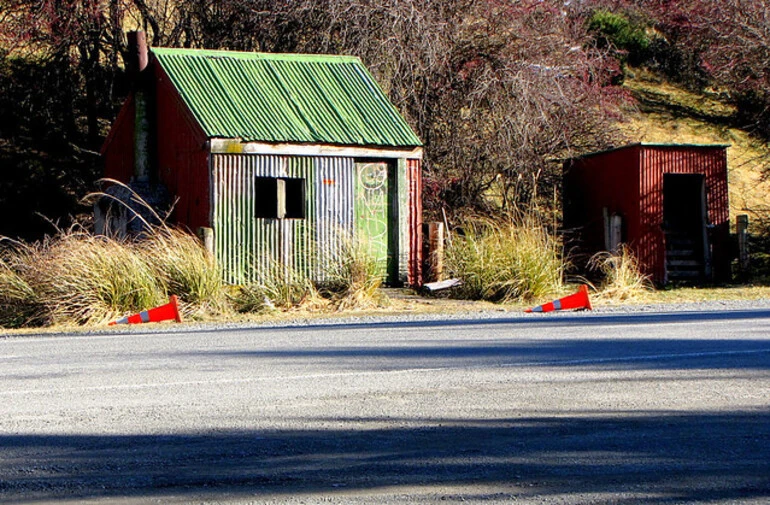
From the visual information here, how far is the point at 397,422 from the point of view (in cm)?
Answer: 644

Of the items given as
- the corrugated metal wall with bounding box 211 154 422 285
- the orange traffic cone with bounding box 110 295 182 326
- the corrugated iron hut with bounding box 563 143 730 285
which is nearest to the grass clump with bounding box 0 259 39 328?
the orange traffic cone with bounding box 110 295 182 326

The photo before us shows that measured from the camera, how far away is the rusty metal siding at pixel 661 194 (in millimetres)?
23031

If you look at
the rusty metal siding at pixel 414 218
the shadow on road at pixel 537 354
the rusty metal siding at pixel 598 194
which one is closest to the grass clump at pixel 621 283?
the rusty metal siding at pixel 598 194

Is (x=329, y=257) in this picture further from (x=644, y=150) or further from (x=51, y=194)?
(x=51, y=194)

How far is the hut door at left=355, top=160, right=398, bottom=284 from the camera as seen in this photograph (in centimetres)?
2083

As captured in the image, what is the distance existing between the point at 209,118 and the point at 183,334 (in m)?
8.08

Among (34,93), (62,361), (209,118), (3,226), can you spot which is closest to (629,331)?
(62,361)

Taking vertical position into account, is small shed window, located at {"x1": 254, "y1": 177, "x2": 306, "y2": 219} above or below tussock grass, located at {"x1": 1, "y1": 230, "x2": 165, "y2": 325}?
above

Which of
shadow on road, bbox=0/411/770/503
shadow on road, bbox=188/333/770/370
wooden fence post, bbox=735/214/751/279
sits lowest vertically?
shadow on road, bbox=0/411/770/503

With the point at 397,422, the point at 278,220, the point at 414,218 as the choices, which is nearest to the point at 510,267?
the point at 414,218

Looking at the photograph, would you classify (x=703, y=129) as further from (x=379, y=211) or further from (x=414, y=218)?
(x=379, y=211)

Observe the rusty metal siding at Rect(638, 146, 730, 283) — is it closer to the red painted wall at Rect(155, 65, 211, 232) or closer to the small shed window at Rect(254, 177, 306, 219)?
the small shed window at Rect(254, 177, 306, 219)

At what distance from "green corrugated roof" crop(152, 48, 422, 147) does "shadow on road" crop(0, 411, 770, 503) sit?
14.3 metres

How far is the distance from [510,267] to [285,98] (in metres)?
6.07
